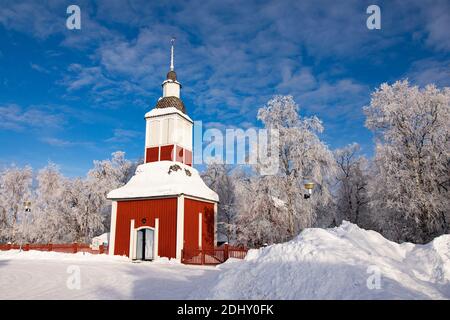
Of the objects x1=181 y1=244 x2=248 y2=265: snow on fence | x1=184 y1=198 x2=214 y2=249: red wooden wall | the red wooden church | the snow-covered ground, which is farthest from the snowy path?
x1=184 y1=198 x2=214 y2=249: red wooden wall

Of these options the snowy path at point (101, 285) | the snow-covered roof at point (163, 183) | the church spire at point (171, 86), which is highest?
the church spire at point (171, 86)

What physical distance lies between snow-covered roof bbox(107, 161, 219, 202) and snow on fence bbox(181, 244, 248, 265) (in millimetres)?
3817

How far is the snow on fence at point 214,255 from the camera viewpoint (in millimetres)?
18125

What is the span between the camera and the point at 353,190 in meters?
27.5

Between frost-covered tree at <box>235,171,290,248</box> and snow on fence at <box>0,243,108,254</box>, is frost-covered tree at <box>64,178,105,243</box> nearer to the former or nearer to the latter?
snow on fence at <box>0,243,108,254</box>

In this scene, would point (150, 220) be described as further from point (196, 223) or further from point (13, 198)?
point (13, 198)

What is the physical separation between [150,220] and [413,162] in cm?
1563

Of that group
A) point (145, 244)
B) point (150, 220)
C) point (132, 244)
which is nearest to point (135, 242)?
point (132, 244)

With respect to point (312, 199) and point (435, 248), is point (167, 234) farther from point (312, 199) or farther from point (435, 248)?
point (435, 248)

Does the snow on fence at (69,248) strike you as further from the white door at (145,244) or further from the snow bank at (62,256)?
the white door at (145,244)

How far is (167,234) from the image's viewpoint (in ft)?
68.0

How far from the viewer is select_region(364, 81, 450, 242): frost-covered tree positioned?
58.0 ft

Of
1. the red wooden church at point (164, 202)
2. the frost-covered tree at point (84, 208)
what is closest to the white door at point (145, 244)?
the red wooden church at point (164, 202)

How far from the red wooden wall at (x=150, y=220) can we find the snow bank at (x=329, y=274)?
38.7 feet
